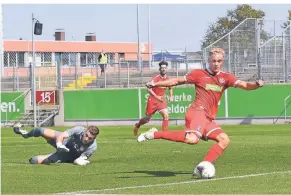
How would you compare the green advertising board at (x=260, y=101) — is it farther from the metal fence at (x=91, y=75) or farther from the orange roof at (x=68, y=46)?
the orange roof at (x=68, y=46)

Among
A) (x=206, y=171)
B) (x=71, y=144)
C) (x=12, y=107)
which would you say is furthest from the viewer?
(x=12, y=107)

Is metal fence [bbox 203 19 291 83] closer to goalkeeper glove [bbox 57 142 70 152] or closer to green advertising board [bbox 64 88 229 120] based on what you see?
green advertising board [bbox 64 88 229 120]

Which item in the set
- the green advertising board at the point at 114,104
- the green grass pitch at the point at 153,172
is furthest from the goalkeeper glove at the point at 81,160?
the green advertising board at the point at 114,104

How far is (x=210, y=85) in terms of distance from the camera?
51.1 feet

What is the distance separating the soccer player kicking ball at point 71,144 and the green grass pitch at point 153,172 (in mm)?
315

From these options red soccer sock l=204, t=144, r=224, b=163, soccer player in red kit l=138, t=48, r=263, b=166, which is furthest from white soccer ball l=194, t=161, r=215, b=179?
soccer player in red kit l=138, t=48, r=263, b=166

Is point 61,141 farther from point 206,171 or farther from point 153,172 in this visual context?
point 206,171

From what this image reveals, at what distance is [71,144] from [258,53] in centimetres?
2665

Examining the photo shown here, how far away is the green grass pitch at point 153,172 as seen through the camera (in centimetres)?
1355

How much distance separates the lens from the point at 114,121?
43.6 m

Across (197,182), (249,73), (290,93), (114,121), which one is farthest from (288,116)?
(197,182)

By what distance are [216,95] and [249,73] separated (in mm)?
29104

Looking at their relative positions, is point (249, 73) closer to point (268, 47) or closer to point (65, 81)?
point (268, 47)

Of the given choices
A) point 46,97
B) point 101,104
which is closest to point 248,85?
point 101,104
